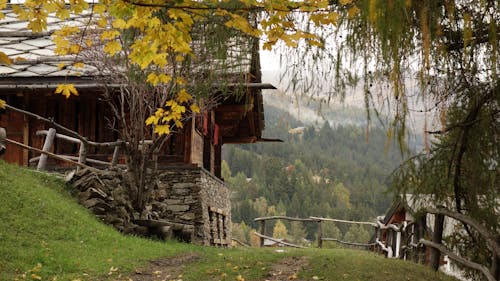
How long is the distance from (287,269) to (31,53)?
966cm

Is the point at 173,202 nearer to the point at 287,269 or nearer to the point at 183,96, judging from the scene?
the point at 287,269

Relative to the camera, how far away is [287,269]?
858 cm

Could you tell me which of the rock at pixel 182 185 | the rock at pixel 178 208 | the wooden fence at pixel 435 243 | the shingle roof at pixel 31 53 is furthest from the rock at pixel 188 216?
the wooden fence at pixel 435 243

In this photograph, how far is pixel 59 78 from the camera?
45.7 ft

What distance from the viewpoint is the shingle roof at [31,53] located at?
14.1 m

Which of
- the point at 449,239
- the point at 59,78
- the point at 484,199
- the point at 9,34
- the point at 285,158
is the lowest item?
the point at 285,158

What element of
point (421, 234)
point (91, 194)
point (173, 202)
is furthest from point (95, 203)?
point (421, 234)

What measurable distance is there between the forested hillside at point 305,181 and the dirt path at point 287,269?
55.9 meters

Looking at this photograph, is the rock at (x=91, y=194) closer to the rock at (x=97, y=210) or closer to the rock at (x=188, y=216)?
the rock at (x=97, y=210)

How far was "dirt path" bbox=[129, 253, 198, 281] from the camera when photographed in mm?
7938

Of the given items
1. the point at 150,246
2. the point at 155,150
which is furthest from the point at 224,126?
the point at 150,246

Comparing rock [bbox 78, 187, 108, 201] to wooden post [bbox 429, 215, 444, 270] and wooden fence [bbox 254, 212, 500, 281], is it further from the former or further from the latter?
wooden post [bbox 429, 215, 444, 270]

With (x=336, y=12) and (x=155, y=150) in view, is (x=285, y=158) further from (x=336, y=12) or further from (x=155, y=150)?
(x=336, y=12)

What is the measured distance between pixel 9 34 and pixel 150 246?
9258 millimetres
